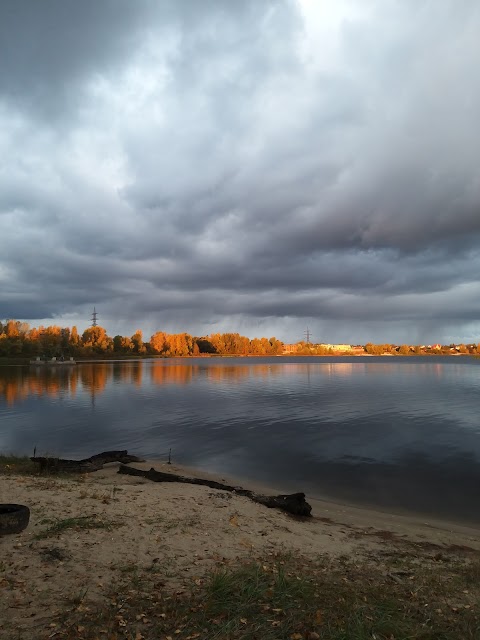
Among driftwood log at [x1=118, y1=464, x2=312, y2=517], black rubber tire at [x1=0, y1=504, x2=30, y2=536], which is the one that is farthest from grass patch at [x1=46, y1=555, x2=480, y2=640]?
driftwood log at [x1=118, y1=464, x2=312, y2=517]

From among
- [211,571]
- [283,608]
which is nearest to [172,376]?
[211,571]

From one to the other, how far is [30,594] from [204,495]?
31.2ft

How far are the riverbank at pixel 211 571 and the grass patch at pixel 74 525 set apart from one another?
0.03m

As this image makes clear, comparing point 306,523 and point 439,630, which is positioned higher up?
point 439,630

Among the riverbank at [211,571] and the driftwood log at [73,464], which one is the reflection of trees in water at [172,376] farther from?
the riverbank at [211,571]

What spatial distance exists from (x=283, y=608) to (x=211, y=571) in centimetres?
216

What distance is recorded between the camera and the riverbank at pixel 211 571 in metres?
6.80

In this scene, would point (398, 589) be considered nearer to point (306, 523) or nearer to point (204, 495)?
point (306, 523)

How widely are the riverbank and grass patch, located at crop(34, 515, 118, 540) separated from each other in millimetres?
28

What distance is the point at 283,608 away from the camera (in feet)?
24.0

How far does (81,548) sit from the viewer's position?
9.62 metres

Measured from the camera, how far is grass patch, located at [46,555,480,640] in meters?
6.57

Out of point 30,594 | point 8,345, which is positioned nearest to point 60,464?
point 30,594

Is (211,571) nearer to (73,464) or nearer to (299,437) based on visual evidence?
(73,464)
